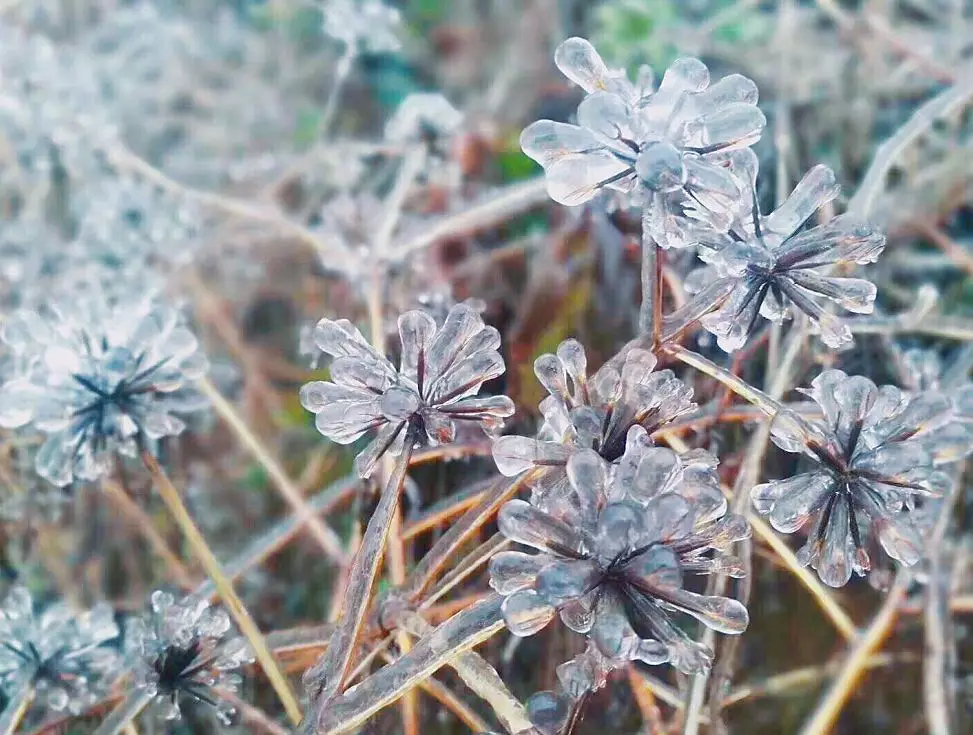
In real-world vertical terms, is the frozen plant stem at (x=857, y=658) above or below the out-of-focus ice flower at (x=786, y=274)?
below

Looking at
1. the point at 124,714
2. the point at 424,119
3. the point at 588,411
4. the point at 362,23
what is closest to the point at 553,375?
the point at 588,411

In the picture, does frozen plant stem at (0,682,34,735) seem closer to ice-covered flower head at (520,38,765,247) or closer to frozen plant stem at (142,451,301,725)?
frozen plant stem at (142,451,301,725)

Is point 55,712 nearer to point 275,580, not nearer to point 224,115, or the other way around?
point 275,580

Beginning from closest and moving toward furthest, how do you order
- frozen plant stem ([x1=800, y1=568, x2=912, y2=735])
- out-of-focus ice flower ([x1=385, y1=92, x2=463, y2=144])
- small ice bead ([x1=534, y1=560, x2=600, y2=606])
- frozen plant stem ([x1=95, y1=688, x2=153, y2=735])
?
1. small ice bead ([x1=534, y1=560, x2=600, y2=606])
2. frozen plant stem ([x1=95, y1=688, x2=153, y2=735])
3. frozen plant stem ([x1=800, y1=568, x2=912, y2=735])
4. out-of-focus ice flower ([x1=385, y1=92, x2=463, y2=144])

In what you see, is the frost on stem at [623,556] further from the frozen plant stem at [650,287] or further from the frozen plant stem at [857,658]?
the frozen plant stem at [857,658]

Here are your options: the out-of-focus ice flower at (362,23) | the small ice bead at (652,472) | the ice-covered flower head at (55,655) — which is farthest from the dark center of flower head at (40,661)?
the out-of-focus ice flower at (362,23)

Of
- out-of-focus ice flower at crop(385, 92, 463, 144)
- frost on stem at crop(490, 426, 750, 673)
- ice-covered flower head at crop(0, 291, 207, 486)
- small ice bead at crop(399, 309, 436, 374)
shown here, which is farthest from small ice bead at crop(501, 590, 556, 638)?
out-of-focus ice flower at crop(385, 92, 463, 144)
